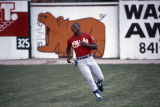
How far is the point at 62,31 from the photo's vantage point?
64.0 feet

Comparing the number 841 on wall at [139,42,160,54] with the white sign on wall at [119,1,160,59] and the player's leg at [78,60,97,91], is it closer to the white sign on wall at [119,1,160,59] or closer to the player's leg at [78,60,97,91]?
the white sign on wall at [119,1,160,59]

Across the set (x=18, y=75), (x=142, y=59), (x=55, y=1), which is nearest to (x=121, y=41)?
(x=142, y=59)

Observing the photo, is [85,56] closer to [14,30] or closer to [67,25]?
[67,25]

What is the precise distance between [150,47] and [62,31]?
515 cm

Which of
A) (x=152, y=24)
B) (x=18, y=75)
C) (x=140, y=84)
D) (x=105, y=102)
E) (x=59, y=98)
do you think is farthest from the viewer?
(x=152, y=24)

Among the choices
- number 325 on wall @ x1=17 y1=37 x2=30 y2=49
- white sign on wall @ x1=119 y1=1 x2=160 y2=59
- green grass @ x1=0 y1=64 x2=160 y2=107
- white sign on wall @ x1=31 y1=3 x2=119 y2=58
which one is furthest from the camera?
number 325 on wall @ x1=17 y1=37 x2=30 y2=49

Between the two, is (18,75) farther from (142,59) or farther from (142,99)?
(142,59)

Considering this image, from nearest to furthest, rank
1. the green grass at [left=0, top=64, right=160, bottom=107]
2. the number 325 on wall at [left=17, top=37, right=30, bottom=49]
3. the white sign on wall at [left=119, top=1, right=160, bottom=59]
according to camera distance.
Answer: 1. the green grass at [left=0, top=64, right=160, bottom=107]
2. the white sign on wall at [left=119, top=1, right=160, bottom=59]
3. the number 325 on wall at [left=17, top=37, right=30, bottom=49]

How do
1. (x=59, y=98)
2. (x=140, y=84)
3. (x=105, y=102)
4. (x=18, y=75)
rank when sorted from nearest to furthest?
(x=105, y=102) → (x=59, y=98) → (x=140, y=84) → (x=18, y=75)

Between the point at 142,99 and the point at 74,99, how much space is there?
177 cm

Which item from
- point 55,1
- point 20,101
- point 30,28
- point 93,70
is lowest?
point 20,101

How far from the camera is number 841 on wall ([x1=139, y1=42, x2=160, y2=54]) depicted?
18.5 meters

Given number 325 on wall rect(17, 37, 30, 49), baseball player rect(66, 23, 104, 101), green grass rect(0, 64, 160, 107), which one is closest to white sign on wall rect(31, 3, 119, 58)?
number 325 on wall rect(17, 37, 30, 49)

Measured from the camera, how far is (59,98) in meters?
8.95
